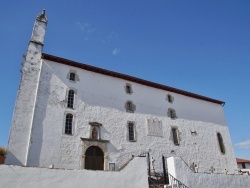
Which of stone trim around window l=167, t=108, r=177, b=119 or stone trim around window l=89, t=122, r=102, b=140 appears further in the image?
stone trim around window l=167, t=108, r=177, b=119

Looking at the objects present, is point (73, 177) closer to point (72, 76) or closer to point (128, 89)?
point (72, 76)

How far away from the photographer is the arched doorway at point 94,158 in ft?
51.3

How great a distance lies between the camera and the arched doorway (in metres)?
15.6

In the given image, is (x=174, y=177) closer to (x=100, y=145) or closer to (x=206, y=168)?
(x=100, y=145)

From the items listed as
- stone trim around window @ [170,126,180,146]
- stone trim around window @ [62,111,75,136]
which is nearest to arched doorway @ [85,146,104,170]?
stone trim around window @ [62,111,75,136]

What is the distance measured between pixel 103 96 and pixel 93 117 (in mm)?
2179

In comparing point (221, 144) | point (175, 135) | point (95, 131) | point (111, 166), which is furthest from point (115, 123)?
point (221, 144)

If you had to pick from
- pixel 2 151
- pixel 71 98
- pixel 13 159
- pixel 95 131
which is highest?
pixel 71 98

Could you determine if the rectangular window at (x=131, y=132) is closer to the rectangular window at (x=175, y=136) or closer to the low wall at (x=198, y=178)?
the rectangular window at (x=175, y=136)

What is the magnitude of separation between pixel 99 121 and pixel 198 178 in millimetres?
8196

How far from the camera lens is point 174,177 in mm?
11664

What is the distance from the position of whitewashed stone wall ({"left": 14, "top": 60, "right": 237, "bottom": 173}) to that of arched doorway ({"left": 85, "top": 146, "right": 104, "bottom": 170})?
533mm

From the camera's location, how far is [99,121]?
57.0 feet

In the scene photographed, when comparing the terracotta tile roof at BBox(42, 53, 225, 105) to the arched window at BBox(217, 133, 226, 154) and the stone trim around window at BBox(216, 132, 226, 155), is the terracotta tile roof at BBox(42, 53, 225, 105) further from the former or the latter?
the arched window at BBox(217, 133, 226, 154)
